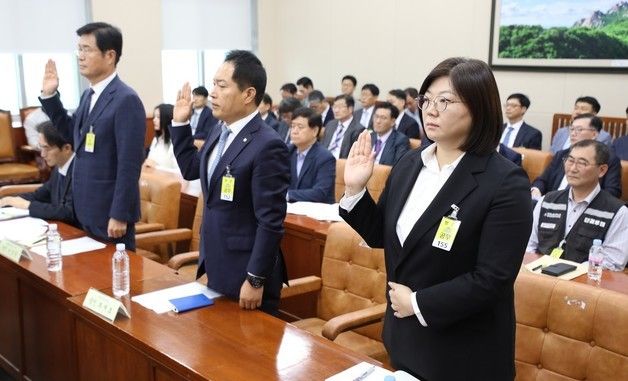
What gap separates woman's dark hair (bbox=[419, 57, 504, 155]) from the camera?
1.38 m

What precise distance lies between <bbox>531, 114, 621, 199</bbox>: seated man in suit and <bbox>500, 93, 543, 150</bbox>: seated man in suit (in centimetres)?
147

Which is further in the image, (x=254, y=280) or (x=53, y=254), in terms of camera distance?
(x=53, y=254)

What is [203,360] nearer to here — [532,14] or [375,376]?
[375,376]

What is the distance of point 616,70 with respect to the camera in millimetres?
6547

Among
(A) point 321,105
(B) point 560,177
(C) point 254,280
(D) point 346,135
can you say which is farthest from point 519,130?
(C) point 254,280

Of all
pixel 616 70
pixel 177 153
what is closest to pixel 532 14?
pixel 616 70

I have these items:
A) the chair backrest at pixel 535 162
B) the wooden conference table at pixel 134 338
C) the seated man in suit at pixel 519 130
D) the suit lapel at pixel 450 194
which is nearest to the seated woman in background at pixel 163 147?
the wooden conference table at pixel 134 338

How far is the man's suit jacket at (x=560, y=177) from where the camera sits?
421 centimetres

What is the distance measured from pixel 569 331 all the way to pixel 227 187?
3.90ft

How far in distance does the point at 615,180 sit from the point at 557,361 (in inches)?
104

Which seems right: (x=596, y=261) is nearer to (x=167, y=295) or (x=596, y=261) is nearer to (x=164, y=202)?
(x=167, y=295)

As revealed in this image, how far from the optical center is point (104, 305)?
1.99 metres

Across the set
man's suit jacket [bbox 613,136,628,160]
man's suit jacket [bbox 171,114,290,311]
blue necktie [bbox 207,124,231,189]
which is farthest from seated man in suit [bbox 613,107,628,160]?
blue necktie [bbox 207,124,231,189]

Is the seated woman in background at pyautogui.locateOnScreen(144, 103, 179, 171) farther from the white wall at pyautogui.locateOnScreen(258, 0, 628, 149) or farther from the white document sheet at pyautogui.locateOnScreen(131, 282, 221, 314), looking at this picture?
the white wall at pyautogui.locateOnScreen(258, 0, 628, 149)
